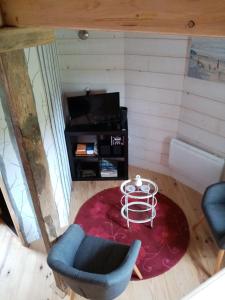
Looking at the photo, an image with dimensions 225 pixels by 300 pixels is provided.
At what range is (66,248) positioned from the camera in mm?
1827

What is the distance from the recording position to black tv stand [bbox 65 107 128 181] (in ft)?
10.00

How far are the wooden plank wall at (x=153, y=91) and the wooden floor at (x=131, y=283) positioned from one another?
100 cm

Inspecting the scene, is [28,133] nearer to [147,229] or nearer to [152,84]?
[147,229]

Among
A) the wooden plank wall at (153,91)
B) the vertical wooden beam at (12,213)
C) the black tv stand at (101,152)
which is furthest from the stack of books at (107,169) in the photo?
the vertical wooden beam at (12,213)

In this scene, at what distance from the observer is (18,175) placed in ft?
7.17

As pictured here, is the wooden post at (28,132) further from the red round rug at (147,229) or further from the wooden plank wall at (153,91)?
the wooden plank wall at (153,91)

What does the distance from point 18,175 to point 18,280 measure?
0.99m

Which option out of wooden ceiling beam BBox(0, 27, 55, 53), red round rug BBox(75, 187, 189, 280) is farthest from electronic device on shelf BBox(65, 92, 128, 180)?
wooden ceiling beam BBox(0, 27, 55, 53)

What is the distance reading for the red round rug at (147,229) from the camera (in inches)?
93.7

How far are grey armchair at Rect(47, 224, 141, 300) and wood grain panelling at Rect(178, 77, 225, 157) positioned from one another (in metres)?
1.55

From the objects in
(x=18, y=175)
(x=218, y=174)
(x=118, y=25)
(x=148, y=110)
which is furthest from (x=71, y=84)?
(x=118, y=25)

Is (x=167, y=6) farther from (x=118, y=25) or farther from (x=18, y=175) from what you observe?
(x=18, y=175)

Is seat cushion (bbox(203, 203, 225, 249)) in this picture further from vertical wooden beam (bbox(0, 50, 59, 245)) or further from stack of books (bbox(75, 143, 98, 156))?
stack of books (bbox(75, 143, 98, 156))

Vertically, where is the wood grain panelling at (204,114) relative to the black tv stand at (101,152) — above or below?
above
